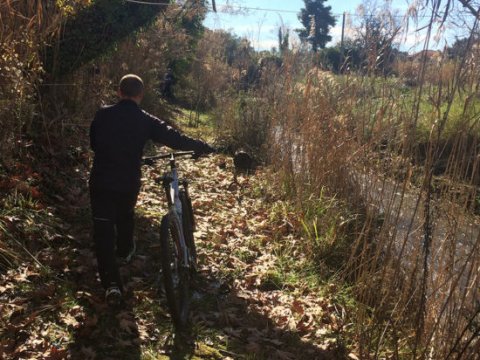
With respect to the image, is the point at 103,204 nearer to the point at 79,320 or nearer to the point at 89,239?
the point at 79,320

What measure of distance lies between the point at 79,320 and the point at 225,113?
27.8ft

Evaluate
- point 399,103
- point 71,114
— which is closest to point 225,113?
point 71,114

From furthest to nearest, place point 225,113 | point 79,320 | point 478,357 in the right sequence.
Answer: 1. point 225,113
2. point 79,320
3. point 478,357

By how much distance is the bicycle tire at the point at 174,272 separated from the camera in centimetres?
353

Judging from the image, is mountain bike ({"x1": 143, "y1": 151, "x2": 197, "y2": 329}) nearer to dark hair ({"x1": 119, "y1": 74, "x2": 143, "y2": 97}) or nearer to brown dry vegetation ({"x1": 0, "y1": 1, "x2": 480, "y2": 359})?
dark hair ({"x1": 119, "y1": 74, "x2": 143, "y2": 97})

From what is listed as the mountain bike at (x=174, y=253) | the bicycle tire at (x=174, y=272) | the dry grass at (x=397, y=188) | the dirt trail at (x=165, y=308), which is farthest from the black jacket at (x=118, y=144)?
the dry grass at (x=397, y=188)

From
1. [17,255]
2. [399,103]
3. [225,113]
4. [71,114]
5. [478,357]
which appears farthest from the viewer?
[225,113]

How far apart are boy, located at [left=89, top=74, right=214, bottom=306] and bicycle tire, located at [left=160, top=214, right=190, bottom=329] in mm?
480

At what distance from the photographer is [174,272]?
371cm

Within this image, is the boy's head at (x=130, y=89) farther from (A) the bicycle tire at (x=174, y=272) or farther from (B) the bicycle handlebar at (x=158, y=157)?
(A) the bicycle tire at (x=174, y=272)

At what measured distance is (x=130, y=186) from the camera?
12.4ft

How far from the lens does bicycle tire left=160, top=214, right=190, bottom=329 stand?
11.6 feet

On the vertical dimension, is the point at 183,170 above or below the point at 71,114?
below

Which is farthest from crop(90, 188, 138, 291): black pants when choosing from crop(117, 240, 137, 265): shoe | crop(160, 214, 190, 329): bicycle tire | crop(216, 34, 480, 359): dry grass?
crop(216, 34, 480, 359): dry grass
